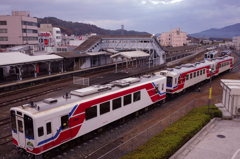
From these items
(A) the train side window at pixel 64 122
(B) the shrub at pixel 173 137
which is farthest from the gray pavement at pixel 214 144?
(A) the train side window at pixel 64 122

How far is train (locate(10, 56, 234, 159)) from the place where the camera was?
10.6 meters

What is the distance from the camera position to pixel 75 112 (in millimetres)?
12164

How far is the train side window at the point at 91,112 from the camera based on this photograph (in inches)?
512

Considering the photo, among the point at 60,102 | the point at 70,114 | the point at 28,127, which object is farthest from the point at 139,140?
the point at 28,127

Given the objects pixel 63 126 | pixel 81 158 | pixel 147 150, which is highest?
pixel 63 126

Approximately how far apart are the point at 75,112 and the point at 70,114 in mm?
360

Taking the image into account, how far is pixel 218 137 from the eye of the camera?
14.9 meters

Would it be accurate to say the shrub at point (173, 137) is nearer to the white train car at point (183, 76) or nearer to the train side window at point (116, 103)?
the train side window at point (116, 103)

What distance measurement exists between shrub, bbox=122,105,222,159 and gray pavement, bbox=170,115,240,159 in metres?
0.41

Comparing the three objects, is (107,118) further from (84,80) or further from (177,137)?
(84,80)

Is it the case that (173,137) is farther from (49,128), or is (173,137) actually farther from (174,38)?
(174,38)

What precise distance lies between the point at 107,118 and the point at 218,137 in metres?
8.52

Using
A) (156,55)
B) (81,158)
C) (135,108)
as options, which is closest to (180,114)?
(135,108)

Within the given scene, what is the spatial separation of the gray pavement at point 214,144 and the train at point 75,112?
5462 millimetres
